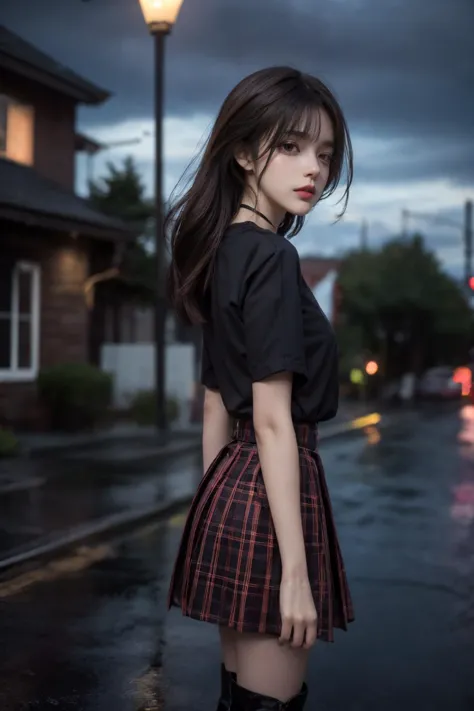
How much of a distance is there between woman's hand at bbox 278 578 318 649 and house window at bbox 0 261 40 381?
14.8 metres

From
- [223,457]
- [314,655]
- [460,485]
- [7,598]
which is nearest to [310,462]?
[223,457]

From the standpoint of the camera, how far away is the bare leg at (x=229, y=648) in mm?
2518

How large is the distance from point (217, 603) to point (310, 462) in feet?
1.27

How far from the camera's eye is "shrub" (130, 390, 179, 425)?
1917cm

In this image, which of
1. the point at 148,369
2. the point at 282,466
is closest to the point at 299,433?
the point at 282,466

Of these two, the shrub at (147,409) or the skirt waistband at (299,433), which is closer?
the skirt waistband at (299,433)

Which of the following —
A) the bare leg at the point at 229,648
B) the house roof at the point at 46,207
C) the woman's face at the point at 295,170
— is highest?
the house roof at the point at 46,207

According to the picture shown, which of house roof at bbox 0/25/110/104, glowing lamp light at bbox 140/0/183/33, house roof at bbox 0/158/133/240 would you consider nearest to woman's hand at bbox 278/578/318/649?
house roof at bbox 0/158/133/240

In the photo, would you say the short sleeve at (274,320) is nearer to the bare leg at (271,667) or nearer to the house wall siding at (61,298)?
the bare leg at (271,667)

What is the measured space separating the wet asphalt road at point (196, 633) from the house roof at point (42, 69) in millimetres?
10496

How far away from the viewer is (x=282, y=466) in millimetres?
2273

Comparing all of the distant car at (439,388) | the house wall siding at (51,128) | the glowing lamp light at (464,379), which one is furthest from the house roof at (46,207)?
the glowing lamp light at (464,379)

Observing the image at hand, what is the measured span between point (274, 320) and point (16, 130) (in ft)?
55.6

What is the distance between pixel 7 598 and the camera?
20.6 feet
